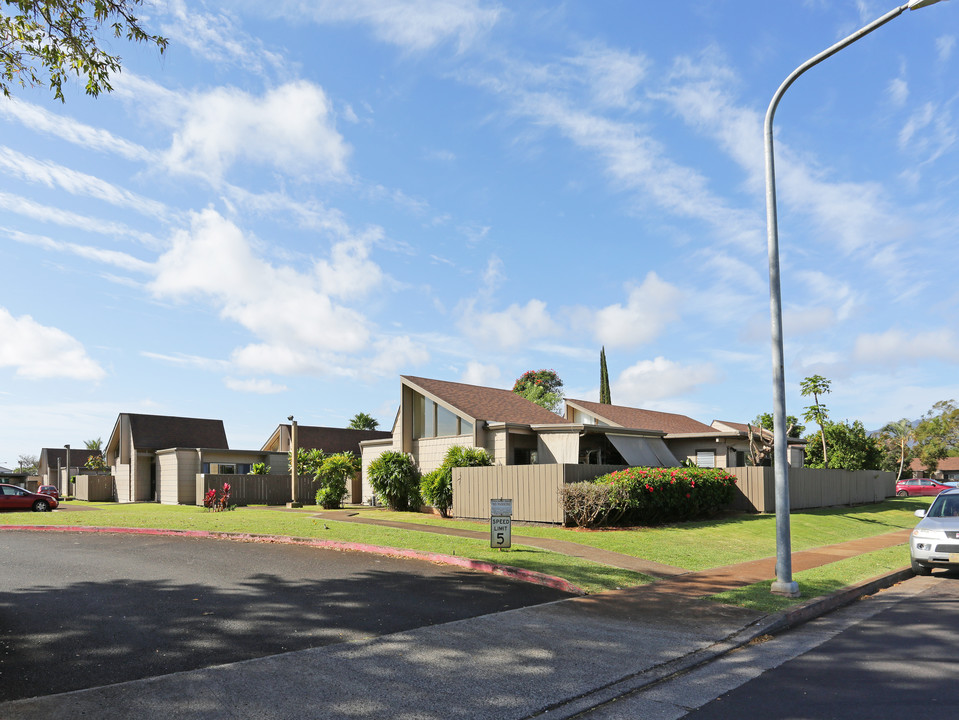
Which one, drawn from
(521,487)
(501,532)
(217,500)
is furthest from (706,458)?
(217,500)

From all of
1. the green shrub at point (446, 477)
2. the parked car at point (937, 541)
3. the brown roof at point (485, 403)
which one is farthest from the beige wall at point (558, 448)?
the parked car at point (937, 541)

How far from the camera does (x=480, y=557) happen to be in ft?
46.7

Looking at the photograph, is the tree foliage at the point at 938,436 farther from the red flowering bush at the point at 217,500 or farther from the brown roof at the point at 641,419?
the red flowering bush at the point at 217,500

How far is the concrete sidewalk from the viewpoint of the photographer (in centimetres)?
602

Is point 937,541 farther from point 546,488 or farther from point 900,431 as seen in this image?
point 900,431

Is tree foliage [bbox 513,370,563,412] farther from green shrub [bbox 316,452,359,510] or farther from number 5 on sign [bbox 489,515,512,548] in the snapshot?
number 5 on sign [bbox 489,515,512,548]

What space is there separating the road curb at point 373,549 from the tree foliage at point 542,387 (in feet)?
176

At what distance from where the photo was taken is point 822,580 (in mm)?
12750

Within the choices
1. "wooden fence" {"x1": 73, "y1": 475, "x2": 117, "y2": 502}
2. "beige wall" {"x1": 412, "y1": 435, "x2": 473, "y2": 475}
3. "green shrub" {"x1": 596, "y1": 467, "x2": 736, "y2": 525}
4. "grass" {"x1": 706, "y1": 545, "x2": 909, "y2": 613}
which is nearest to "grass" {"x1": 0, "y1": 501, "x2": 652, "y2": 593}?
"grass" {"x1": 706, "y1": 545, "x2": 909, "y2": 613}

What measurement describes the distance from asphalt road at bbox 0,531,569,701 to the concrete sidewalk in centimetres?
49

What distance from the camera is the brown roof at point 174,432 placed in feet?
147

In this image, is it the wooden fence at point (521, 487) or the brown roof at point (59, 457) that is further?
the brown roof at point (59, 457)

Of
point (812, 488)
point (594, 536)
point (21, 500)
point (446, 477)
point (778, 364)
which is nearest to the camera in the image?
point (778, 364)

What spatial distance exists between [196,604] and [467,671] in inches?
177
